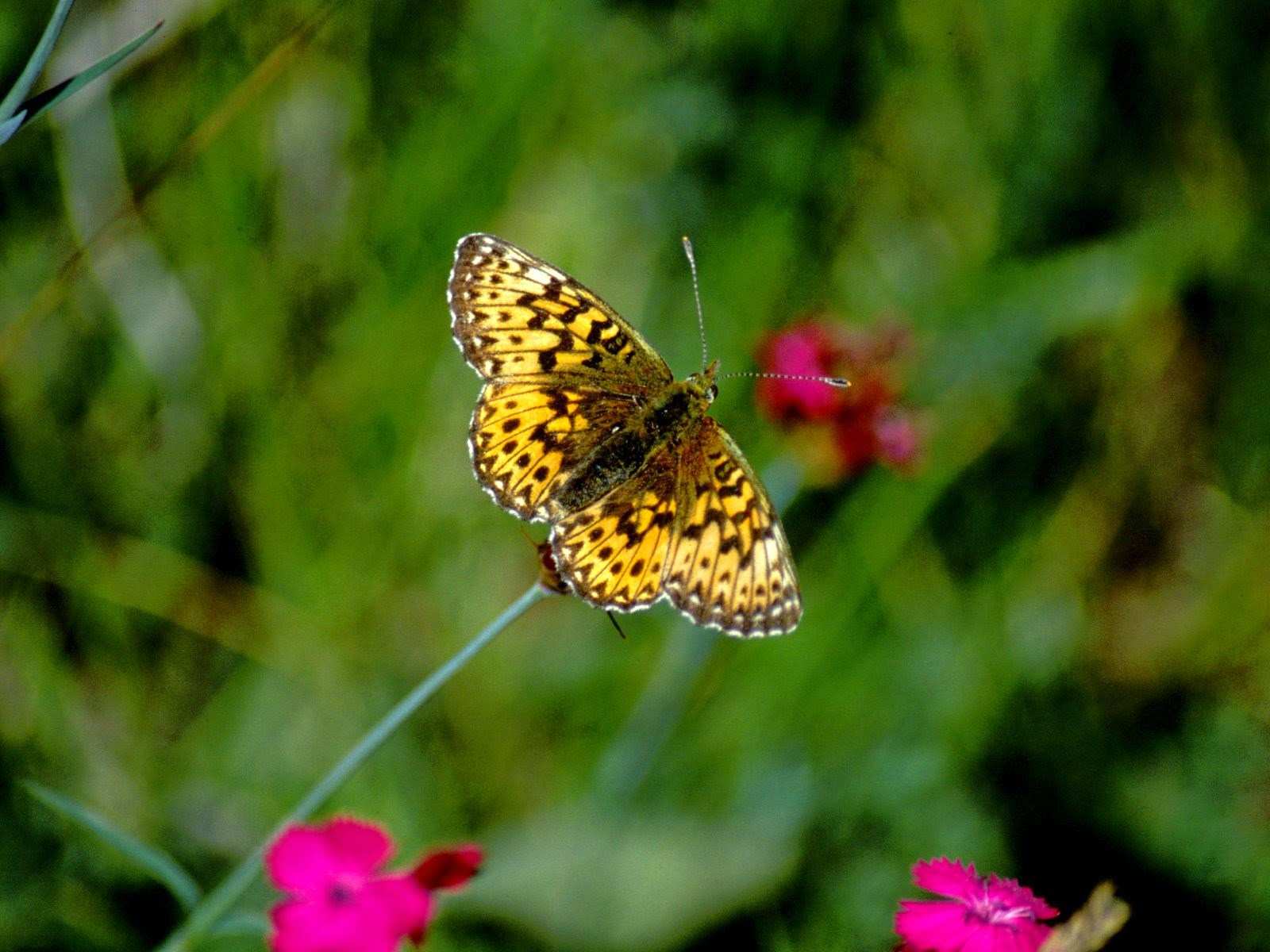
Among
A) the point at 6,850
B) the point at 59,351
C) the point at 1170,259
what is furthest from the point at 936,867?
the point at 1170,259

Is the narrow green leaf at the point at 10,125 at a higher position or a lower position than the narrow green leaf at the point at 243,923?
higher

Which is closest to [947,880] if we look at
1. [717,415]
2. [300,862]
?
[300,862]

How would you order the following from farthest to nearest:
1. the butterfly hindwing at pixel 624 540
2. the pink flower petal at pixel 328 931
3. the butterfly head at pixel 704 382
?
1. the butterfly head at pixel 704 382
2. the butterfly hindwing at pixel 624 540
3. the pink flower petal at pixel 328 931

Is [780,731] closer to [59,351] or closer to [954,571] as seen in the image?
[954,571]

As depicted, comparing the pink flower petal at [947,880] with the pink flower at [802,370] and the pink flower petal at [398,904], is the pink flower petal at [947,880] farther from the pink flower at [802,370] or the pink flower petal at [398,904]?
the pink flower at [802,370]

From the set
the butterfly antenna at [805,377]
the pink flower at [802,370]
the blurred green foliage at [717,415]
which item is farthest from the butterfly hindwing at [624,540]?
the blurred green foliage at [717,415]
